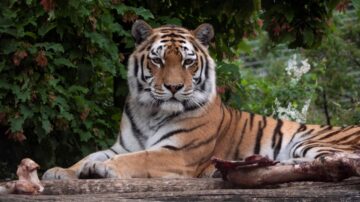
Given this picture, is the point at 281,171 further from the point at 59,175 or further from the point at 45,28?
the point at 45,28

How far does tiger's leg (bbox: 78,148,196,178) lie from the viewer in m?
4.71

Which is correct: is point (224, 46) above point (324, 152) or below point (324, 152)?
above

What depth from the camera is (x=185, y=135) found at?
5.29 metres

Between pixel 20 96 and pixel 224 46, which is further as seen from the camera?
pixel 224 46

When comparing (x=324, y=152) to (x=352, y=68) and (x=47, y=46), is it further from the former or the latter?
(x=352, y=68)

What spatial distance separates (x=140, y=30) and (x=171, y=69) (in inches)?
16.3

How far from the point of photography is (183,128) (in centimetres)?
531

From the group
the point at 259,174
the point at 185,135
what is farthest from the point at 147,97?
the point at 259,174

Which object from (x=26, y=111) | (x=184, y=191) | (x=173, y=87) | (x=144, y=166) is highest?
(x=173, y=87)

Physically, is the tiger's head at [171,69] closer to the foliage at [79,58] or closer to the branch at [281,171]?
the foliage at [79,58]

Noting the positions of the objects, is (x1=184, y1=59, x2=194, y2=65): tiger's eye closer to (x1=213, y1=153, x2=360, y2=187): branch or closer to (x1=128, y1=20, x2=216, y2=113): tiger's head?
(x1=128, y1=20, x2=216, y2=113): tiger's head

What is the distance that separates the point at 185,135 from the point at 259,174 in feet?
4.32

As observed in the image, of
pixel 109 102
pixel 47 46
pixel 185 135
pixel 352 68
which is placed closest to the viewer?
pixel 185 135

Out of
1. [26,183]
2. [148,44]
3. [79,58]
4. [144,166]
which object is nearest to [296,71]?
[79,58]
